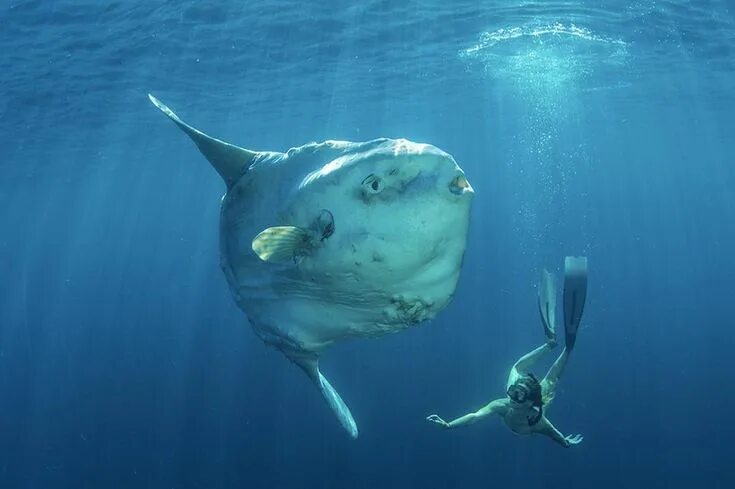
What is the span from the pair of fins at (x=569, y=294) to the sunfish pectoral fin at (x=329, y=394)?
336 cm

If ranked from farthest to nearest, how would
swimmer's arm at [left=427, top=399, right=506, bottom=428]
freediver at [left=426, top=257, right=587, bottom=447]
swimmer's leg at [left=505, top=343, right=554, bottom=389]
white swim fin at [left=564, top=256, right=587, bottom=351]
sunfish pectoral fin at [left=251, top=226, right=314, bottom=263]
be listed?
swimmer's arm at [left=427, top=399, right=506, bottom=428] < swimmer's leg at [left=505, top=343, right=554, bottom=389] < freediver at [left=426, top=257, right=587, bottom=447] < white swim fin at [left=564, top=256, right=587, bottom=351] < sunfish pectoral fin at [left=251, top=226, right=314, bottom=263]

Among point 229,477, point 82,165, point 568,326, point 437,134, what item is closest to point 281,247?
point 568,326

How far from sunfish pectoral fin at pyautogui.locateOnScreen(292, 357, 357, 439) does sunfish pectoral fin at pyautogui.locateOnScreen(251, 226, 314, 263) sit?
1743mm

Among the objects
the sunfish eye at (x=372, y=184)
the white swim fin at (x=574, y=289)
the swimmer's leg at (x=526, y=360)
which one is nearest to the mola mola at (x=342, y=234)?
the sunfish eye at (x=372, y=184)

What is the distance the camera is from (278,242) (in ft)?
8.49

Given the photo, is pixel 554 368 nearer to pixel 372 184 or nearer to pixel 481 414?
pixel 481 414

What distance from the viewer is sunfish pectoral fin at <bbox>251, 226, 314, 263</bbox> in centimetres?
255

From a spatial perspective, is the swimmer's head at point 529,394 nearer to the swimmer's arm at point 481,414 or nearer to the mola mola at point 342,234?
the swimmer's arm at point 481,414

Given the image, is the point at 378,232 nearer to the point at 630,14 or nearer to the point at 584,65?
the point at 630,14

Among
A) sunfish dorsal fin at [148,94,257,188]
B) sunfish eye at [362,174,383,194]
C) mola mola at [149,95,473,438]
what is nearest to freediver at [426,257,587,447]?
mola mola at [149,95,473,438]

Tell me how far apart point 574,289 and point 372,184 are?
16.7 feet

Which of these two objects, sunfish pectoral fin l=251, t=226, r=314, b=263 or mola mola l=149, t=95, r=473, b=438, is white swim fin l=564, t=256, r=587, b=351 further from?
sunfish pectoral fin l=251, t=226, r=314, b=263

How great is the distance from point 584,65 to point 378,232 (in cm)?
2569

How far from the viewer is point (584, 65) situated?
2478 centimetres
